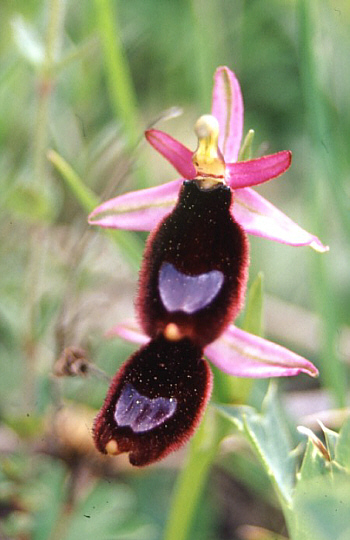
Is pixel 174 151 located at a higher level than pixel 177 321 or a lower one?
higher

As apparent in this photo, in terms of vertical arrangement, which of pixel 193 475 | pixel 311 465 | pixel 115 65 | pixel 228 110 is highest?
pixel 228 110

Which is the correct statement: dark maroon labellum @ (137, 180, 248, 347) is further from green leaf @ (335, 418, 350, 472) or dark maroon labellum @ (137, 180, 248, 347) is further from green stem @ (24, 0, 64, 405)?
green stem @ (24, 0, 64, 405)

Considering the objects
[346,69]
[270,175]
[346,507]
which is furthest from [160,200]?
[346,69]

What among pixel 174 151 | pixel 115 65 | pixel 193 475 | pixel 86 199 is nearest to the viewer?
pixel 174 151

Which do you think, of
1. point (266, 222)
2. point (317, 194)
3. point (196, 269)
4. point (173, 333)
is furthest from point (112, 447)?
point (317, 194)

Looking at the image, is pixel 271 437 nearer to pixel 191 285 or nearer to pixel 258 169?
pixel 191 285

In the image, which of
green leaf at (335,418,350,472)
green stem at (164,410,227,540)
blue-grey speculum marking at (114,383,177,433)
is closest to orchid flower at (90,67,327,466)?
blue-grey speculum marking at (114,383,177,433)
